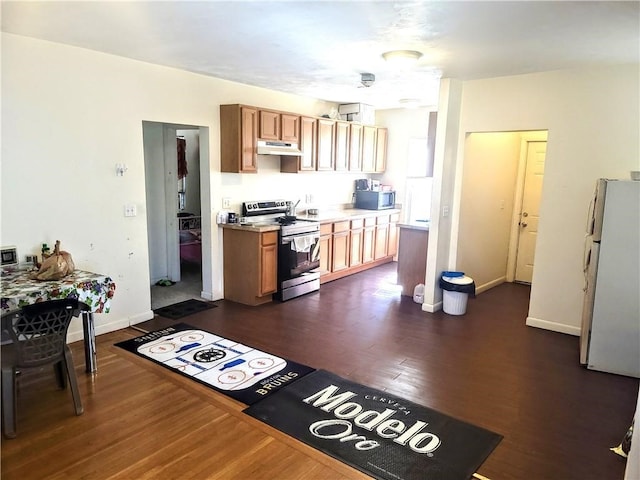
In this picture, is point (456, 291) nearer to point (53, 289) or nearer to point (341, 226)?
point (341, 226)

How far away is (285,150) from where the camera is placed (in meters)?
5.58

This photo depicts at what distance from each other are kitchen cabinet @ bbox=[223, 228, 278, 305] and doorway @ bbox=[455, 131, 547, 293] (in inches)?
89.1

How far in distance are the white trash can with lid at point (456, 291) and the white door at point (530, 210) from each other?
1.93 metres

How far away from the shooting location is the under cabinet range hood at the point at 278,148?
529 cm

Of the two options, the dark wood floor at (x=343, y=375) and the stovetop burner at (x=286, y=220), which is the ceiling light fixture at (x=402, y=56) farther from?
the dark wood floor at (x=343, y=375)

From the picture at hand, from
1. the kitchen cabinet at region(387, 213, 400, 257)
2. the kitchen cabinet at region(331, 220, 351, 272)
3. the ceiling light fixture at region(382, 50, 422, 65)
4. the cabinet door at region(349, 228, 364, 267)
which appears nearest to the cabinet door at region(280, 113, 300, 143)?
the kitchen cabinet at region(331, 220, 351, 272)

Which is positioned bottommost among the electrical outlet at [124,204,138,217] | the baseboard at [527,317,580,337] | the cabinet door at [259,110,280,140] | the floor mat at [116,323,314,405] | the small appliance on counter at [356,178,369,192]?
→ the floor mat at [116,323,314,405]

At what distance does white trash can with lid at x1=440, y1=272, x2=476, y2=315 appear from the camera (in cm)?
490

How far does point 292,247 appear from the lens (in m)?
5.38

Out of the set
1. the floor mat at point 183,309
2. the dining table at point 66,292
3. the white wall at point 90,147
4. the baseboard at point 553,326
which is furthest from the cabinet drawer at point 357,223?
the dining table at point 66,292

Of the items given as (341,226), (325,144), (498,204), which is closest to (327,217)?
(341,226)

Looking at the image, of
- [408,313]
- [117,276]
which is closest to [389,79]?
[408,313]

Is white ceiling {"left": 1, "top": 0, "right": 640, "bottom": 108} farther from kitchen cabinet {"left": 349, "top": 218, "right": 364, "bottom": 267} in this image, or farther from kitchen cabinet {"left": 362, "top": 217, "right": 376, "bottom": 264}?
kitchen cabinet {"left": 362, "top": 217, "right": 376, "bottom": 264}

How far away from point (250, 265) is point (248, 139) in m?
1.46
